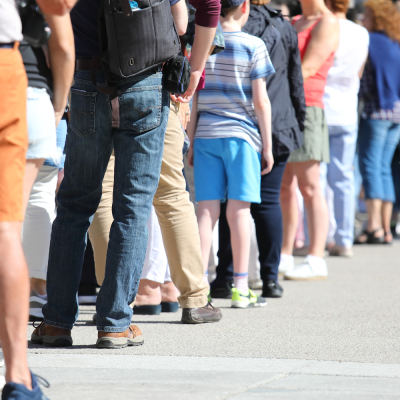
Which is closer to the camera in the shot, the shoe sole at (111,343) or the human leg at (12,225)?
the human leg at (12,225)

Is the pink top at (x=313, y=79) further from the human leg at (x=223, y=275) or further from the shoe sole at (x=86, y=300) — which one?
the shoe sole at (x=86, y=300)

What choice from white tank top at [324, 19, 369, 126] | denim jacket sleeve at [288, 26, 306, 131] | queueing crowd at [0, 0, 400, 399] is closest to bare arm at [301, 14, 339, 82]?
queueing crowd at [0, 0, 400, 399]

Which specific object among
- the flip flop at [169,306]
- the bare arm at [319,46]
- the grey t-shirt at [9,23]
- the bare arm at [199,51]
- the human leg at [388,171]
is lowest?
the human leg at [388,171]

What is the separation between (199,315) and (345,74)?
3833 mm

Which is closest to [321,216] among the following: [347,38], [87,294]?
[347,38]

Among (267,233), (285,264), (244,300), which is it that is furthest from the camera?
(285,264)

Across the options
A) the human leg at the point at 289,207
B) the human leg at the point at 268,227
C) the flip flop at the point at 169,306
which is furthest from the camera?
the human leg at the point at 289,207

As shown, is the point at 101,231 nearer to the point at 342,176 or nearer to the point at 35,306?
the point at 35,306

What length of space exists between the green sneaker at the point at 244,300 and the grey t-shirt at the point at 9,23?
283 cm

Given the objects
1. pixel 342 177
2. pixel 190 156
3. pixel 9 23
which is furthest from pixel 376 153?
pixel 9 23

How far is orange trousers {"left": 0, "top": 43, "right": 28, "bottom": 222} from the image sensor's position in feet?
8.36

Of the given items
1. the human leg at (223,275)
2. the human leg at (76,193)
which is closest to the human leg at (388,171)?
the human leg at (223,275)

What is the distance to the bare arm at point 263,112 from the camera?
518cm

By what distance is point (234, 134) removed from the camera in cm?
521
